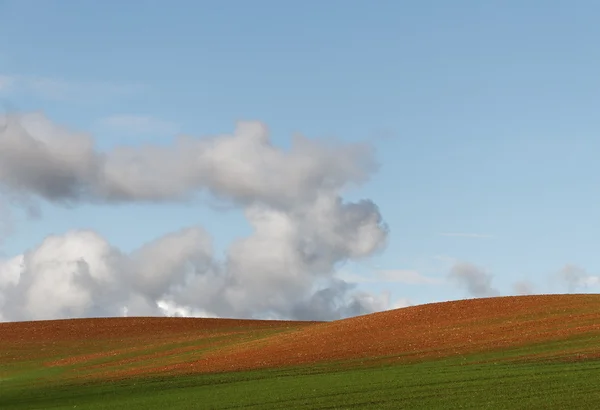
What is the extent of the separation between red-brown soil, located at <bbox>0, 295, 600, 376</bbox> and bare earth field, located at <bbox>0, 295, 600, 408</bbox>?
0.07m

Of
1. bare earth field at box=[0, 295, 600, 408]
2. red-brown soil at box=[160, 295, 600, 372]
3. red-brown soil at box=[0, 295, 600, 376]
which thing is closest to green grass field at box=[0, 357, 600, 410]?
bare earth field at box=[0, 295, 600, 408]

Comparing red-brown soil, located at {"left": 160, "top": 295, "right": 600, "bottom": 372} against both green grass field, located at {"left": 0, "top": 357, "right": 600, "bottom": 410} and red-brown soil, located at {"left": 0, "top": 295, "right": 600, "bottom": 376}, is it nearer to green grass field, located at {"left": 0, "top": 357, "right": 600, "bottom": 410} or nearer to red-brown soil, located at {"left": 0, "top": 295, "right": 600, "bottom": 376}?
red-brown soil, located at {"left": 0, "top": 295, "right": 600, "bottom": 376}

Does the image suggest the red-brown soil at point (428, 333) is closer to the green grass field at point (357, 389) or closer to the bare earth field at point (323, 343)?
the bare earth field at point (323, 343)

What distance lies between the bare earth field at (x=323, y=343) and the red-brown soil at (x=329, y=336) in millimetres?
73

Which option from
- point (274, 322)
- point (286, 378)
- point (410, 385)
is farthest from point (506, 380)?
point (274, 322)

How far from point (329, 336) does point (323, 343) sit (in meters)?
3.01

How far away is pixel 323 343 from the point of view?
51.7m

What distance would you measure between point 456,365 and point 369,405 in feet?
35.5

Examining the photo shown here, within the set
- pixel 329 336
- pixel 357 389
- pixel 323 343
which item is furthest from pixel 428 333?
pixel 357 389

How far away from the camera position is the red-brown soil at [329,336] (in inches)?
1790

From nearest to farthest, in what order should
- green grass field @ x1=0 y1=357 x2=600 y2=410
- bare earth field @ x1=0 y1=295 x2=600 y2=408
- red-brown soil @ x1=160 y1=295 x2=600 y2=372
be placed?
green grass field @ x1=0 y1=357 x2=600 y2=410
bare earth field @ x1=0 y1=295 x2=600 y2=408
red-brown soil @ x1=160 y1=295 x2=600 y2=372

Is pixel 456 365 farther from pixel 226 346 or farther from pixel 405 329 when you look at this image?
pixel 226 346

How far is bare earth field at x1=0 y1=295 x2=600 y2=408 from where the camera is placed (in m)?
42.6

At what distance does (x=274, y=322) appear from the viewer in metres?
78.8
